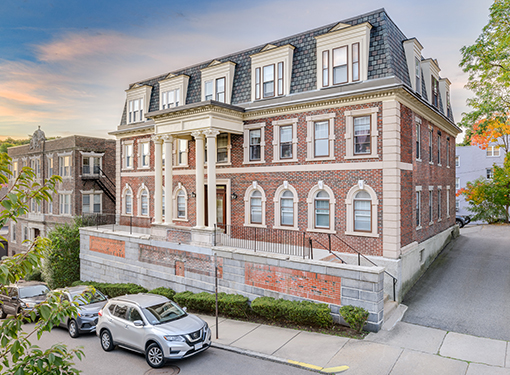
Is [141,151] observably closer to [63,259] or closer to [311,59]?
[63,259]

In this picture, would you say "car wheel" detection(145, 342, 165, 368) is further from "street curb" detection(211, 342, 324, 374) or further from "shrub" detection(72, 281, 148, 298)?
"shrub" detection(72, 281, 148, 298)

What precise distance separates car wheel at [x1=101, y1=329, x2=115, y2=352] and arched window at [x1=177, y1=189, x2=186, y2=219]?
11.6 meters

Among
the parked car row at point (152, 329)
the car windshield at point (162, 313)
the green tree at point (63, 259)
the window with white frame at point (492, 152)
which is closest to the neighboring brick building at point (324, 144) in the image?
the car windshield at point (162, 313)

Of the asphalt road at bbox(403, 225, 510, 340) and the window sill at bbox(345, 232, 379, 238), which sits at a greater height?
the window sill at bbox(345, 232, 379, 238)

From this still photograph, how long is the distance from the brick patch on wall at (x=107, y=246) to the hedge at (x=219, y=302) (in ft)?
21.7

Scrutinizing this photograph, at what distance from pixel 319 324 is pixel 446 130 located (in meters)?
16.6

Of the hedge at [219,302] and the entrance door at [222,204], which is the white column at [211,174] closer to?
the entrance door at [222,204]

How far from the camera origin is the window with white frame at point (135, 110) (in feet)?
86.5

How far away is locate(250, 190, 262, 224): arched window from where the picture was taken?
19453 millimetres

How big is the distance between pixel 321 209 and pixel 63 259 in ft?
63.1

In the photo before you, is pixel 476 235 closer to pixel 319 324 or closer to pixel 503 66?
pixel 503 66

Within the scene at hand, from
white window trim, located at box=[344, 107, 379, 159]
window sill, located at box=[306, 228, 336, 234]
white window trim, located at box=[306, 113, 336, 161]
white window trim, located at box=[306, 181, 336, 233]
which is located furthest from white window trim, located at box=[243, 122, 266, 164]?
white window trim, located at box=[344, 107, 379, 159]

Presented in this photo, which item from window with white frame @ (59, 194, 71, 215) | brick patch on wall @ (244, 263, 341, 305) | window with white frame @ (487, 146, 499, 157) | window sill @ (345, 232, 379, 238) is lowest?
brick patch on wall @ (244, 263, 341, 305)

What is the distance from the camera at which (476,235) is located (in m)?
25.9
